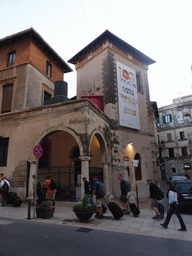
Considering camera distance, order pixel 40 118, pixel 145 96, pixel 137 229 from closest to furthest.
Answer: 1. pixel 137 229
2. pixel 40 118
3. pixel 145 96

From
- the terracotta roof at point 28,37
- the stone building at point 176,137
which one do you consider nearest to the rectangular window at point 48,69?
the terracotta roof at point 28,37

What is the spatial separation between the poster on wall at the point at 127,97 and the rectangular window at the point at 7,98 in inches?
352

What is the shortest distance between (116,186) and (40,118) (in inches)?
291

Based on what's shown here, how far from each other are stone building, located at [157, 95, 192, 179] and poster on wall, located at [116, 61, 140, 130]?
20.1 meters

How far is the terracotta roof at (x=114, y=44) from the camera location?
674 inches

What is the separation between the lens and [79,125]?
10.5 m

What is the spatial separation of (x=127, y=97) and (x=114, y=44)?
17.4 ft

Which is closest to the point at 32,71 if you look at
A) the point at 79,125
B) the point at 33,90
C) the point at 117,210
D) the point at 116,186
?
the point at 33,90

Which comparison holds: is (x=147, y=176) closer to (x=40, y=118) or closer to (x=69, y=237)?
(x=40, y=118)

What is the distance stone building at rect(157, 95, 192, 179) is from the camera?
32.6 m

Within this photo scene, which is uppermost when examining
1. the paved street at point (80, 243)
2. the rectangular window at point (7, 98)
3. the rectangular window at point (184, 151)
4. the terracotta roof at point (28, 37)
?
the terracotta roof at point (28, 37)

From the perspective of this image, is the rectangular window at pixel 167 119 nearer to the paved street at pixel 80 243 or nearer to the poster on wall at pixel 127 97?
the poster on wall at pixel 127 97

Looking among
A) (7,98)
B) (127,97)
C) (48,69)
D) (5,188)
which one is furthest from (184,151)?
(5,188)

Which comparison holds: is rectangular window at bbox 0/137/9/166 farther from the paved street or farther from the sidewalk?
the paved street
